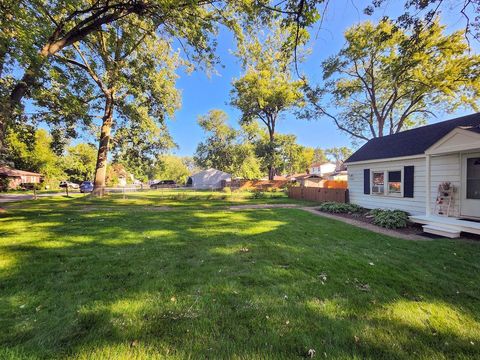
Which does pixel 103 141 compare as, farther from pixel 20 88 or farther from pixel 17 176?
pixel 17 176

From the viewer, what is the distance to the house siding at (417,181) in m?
7.50

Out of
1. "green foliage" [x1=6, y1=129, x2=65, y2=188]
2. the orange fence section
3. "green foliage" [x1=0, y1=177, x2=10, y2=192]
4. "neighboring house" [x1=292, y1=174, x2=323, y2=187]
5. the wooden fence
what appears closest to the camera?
the wooden fence

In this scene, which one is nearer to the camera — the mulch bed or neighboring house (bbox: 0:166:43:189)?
the mulch bed

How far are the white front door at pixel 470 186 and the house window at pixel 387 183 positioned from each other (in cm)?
225

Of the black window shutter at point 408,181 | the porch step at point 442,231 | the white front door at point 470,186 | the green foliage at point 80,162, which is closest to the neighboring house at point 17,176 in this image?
the green foliage at point 80,162

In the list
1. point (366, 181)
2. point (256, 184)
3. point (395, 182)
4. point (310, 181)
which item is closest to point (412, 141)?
point (395, 182)

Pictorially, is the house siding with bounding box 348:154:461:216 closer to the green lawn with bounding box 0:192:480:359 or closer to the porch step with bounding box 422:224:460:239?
the porch step with bounding box 422:224:460:239

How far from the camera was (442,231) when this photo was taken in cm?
649

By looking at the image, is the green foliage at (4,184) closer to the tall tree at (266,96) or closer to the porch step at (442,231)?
the tall tree at (266,96)

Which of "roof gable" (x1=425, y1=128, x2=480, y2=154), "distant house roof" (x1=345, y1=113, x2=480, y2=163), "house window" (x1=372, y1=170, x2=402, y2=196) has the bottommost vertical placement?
"house window" (x1=372, y1=170, x2=402, y2=196)

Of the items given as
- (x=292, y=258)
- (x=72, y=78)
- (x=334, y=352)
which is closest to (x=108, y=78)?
(x=72, y=78)

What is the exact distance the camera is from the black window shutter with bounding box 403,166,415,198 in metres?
8.98

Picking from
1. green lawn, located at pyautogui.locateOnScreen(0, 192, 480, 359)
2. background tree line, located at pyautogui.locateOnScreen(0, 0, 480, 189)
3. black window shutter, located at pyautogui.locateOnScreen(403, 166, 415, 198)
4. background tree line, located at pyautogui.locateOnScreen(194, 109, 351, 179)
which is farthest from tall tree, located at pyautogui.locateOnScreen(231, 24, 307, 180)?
green lawn, located at pyautogui.locateOnScreen(0, 192, 480, 359)

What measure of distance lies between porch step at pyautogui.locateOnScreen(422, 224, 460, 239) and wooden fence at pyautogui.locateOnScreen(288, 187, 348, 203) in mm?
6189
